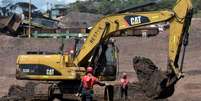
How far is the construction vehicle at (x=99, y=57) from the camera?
2069 centimetres

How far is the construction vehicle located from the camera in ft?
67.9

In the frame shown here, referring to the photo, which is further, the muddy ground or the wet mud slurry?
the muddy ground

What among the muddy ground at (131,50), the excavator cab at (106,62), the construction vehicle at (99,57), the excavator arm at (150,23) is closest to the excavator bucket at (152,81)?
the construction vehicle at (99,57)

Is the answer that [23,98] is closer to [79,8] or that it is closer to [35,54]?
[35,54]

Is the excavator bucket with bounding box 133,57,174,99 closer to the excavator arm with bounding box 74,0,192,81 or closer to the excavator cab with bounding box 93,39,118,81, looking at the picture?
the excavator arm with bounding box 74,0,192,81

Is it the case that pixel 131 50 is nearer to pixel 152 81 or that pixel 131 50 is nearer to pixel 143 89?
pixel 143 89

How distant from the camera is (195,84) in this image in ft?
109

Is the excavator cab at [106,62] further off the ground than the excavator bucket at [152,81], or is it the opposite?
the excavator cab at [106,62]

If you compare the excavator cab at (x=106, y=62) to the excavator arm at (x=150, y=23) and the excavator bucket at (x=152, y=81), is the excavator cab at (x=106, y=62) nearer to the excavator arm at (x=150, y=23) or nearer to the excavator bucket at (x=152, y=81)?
the excavator arm at (x=150, y=23)

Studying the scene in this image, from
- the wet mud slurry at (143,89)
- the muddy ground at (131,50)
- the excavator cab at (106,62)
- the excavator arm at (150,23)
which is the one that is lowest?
the muddy ground at (131,50)

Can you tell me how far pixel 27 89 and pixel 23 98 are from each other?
2.82 feet

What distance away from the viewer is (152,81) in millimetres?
21953

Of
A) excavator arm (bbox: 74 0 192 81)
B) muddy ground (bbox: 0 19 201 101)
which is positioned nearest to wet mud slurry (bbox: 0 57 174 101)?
excavator arm (bbox: 74 0 192 81)

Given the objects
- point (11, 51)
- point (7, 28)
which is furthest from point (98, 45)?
point (7, 28)
